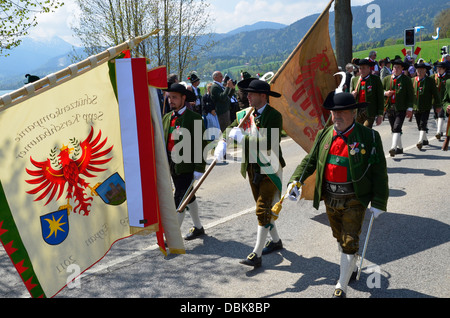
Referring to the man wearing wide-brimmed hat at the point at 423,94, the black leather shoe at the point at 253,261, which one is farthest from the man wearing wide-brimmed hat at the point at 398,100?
the black leather shoe at the point at 253,261

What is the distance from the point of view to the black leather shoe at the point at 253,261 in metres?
5.16

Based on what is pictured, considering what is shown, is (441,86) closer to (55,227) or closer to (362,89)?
(362,89)

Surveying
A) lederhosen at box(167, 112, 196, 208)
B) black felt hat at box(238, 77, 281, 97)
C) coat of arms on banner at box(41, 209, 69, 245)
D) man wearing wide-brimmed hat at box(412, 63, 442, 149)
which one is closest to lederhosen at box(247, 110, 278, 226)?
black felt hat at box(238, 77, 281, 97)

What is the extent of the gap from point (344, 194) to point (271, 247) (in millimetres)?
1610

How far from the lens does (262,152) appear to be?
5.32m

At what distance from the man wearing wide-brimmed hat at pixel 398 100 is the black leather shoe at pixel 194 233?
6010mm

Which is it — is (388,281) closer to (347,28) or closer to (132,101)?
(132,101)

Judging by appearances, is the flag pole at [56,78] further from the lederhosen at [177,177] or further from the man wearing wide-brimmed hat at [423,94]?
the man wearing wide-brimmed hat at [423,94]

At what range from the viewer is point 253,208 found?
7355 mm

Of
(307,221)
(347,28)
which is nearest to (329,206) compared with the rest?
(307,221)

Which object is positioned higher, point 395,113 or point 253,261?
point 395,113

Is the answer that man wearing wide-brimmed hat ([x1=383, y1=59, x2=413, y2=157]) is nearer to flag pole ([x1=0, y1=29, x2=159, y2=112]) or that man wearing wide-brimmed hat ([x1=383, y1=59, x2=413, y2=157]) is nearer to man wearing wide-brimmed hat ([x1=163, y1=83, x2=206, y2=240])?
man wearing wide-brimmed hat ([x1=163, y1=83, x2=206, y2=240])

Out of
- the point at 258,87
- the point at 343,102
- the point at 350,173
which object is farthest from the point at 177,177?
the point at 343,102

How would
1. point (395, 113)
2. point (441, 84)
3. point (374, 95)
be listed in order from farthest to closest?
1. point (441, 84)
2. point (395, 113)
3. point (374, 95)
